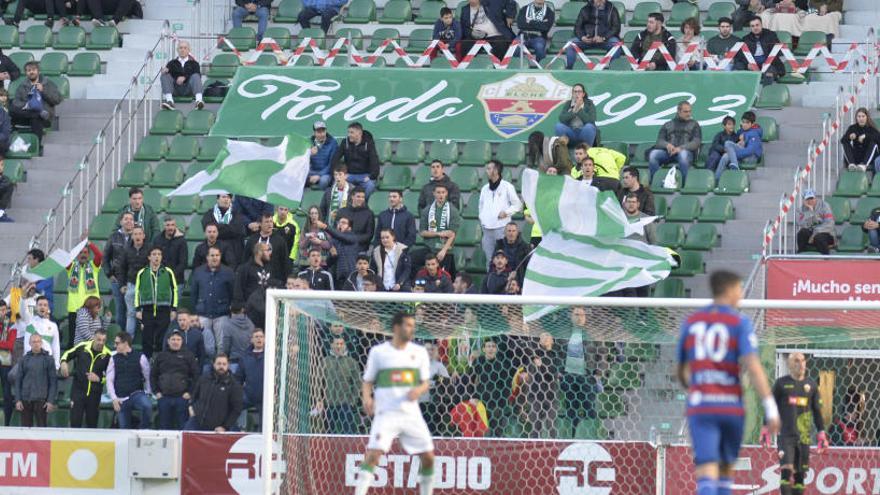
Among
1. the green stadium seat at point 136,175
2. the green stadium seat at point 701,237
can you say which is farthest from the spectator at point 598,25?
the green stadium seat at point 136,175

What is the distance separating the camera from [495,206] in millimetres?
21062

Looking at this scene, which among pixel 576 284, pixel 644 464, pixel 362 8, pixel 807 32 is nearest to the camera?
pixel 644 464

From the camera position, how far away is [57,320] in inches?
856

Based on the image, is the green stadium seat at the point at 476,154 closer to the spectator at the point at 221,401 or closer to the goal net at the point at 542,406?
the spectator at the point at 221,401

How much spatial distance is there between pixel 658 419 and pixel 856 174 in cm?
609

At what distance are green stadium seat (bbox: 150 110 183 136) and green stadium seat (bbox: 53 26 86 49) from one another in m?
2.98

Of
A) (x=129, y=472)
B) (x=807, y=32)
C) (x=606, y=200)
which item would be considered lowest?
(x=129, y=472)

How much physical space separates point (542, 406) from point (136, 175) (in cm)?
854

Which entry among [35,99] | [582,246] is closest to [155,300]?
[582,246]

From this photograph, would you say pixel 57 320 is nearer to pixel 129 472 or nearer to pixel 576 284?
pixel 129 472

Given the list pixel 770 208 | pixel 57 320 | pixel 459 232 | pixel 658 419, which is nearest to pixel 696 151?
pixel 770 208

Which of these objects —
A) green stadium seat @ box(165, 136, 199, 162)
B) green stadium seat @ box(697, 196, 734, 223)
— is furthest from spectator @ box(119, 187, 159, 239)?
green stadium seat @ box(697, 196, 734, 223)

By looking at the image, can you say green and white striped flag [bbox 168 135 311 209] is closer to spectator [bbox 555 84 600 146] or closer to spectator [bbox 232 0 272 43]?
spectator [bbox 555 84 600 146]

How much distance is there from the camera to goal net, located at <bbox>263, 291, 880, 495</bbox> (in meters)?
17.4
